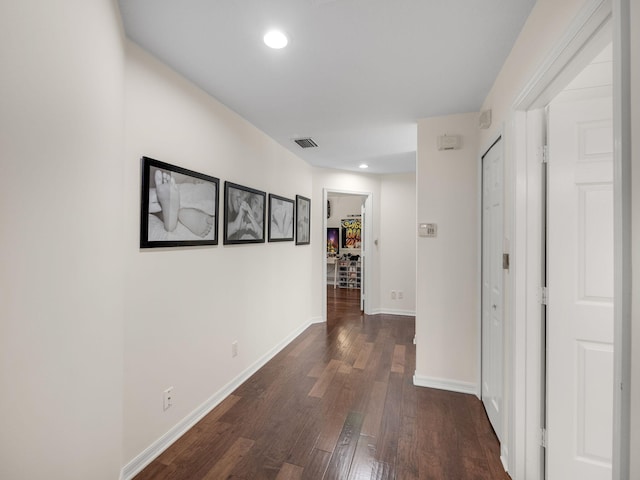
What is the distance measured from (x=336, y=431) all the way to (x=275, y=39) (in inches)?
98.0

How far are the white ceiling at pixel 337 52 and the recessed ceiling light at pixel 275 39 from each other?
0.03 metres

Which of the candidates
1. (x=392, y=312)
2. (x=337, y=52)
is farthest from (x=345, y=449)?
(x=392, y=312)

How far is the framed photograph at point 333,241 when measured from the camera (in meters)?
8.19

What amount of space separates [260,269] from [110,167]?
1858 mm

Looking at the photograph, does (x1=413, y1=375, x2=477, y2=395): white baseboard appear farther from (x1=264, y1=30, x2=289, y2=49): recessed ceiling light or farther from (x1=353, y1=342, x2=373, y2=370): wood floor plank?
(x1=264, y1=30, x2=289, y2=49): recessed ceiling light

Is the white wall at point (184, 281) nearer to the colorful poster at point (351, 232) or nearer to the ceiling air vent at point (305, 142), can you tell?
the ceiling air vent at point (305, 142)

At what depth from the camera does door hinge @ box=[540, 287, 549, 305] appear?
5.07ft

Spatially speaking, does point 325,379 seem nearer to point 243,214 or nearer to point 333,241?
point 243,214

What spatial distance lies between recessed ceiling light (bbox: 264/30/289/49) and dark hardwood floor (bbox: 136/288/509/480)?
95.4 inches

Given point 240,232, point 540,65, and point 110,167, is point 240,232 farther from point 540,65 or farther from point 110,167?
point 540,65

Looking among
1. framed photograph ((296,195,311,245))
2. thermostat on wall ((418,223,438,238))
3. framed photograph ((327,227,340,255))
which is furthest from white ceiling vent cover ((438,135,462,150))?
framed photograph ((327,227,340,255))

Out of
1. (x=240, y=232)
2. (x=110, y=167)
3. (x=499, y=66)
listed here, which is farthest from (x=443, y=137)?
(x=110, y=167)

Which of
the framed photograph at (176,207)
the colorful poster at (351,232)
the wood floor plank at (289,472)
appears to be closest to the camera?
the wood floor plank at (289,472)

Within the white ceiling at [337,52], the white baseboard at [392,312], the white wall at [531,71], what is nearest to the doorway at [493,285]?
the white wall at [531,71]
